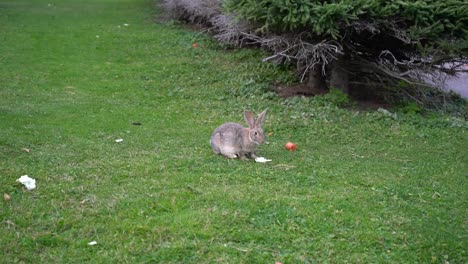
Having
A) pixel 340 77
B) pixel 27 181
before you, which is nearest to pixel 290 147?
pixel 27 181

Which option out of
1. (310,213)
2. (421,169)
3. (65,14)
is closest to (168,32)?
(65,14)

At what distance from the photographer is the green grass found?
5.63m

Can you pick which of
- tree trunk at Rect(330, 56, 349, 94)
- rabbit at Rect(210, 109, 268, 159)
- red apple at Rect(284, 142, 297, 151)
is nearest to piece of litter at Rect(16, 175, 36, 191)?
rabbit at Rect(210, 109, 268, 159)

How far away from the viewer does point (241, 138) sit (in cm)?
823

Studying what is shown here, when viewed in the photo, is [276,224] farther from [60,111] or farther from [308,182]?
[60,111]

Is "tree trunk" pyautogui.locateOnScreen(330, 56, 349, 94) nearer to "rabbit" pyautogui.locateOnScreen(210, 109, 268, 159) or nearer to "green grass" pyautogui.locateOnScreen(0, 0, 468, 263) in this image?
"green grass" pyautogui.locateOnScreen(0, 0, 468, 263)

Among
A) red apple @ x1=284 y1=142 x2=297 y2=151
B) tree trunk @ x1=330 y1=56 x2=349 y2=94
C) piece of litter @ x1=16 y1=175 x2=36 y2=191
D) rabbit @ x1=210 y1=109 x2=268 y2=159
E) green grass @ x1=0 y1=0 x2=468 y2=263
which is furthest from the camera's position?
tree trunk @ x1=330 y1=56 x2=349 y2=94

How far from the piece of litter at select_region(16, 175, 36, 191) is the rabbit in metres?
2.60

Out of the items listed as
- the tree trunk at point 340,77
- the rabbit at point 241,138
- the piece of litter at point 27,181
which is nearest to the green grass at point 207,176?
the piece of litter at point 27,181

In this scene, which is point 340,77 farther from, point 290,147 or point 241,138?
point 241,138

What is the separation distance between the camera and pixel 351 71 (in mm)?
13164

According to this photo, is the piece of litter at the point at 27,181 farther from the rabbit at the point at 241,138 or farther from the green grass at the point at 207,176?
the rabbit at the point at 241,138

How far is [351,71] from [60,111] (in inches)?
241

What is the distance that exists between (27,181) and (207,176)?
2090 millimetres
